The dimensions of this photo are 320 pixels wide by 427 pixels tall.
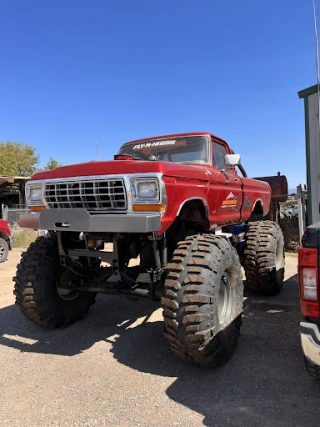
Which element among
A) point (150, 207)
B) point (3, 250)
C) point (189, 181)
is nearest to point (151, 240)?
point (150, 207)

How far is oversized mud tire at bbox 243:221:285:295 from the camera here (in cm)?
550

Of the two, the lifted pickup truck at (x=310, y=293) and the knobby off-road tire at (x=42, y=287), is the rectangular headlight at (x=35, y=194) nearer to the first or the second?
the knobby off-road tire at (x=42, y=287)

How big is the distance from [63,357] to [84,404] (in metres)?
1.01

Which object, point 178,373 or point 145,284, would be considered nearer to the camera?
point 178,373

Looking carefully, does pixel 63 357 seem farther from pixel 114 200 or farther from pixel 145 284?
pixel 114 200

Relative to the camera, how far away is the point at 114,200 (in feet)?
11.0

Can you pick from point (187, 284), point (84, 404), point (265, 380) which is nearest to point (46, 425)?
point (84, 404)

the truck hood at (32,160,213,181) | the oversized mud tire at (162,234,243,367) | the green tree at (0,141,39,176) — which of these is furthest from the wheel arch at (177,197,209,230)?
the green tree at (0,141,39,176)

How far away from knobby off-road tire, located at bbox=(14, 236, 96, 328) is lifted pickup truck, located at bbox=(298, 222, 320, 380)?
2954 millimetres

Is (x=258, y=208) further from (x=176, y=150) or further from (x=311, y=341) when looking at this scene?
(x=311, y=341)

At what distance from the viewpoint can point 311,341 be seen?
228cm

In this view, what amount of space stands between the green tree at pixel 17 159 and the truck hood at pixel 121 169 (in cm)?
3654

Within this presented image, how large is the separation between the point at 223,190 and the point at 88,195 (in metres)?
1.84

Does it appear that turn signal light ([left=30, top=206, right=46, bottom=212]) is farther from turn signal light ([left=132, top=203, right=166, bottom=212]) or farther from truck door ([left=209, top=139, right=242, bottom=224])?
truck door ([left=209, top=139, right=242, bottom=224])
